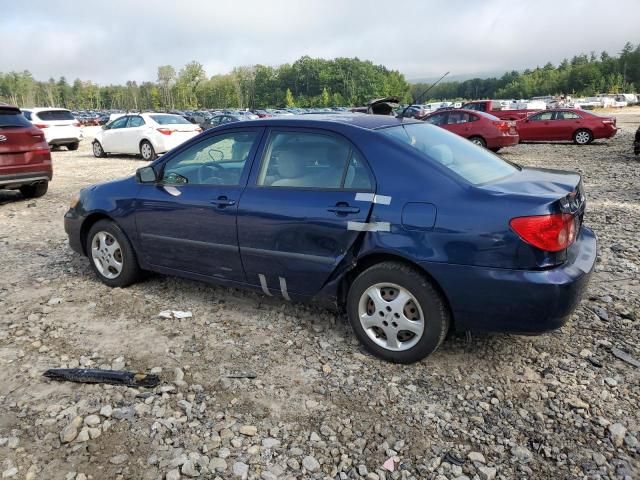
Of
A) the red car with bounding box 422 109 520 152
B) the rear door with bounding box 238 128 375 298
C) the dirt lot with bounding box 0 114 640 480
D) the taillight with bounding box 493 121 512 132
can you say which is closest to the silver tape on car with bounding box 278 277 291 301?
the rear door with bounding box 238 128 375 298

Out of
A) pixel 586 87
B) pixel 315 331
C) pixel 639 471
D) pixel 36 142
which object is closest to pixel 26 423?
pixel 315 331

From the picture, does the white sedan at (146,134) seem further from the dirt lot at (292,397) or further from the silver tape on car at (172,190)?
A: the silver tape on car at (172,190)

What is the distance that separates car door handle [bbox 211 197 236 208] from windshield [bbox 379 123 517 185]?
1246 millimetres

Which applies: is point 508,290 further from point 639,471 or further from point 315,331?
point 315,331

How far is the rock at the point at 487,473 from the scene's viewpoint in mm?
2438

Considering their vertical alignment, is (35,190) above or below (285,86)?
below

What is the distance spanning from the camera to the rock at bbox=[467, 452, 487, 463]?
2549 mm

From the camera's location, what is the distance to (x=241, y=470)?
2.51 metres

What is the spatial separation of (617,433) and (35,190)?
399 inches

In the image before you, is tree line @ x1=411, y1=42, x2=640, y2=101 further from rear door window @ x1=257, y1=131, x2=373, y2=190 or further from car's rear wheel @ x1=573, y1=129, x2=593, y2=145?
rear door window @ x1=257, y1=131, x2=373, y2=190

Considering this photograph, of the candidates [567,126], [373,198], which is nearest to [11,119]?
[373,198]

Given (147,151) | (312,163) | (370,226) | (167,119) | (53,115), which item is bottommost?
(370,226)

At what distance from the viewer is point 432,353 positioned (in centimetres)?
346

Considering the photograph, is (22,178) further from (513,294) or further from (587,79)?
(587,79)
